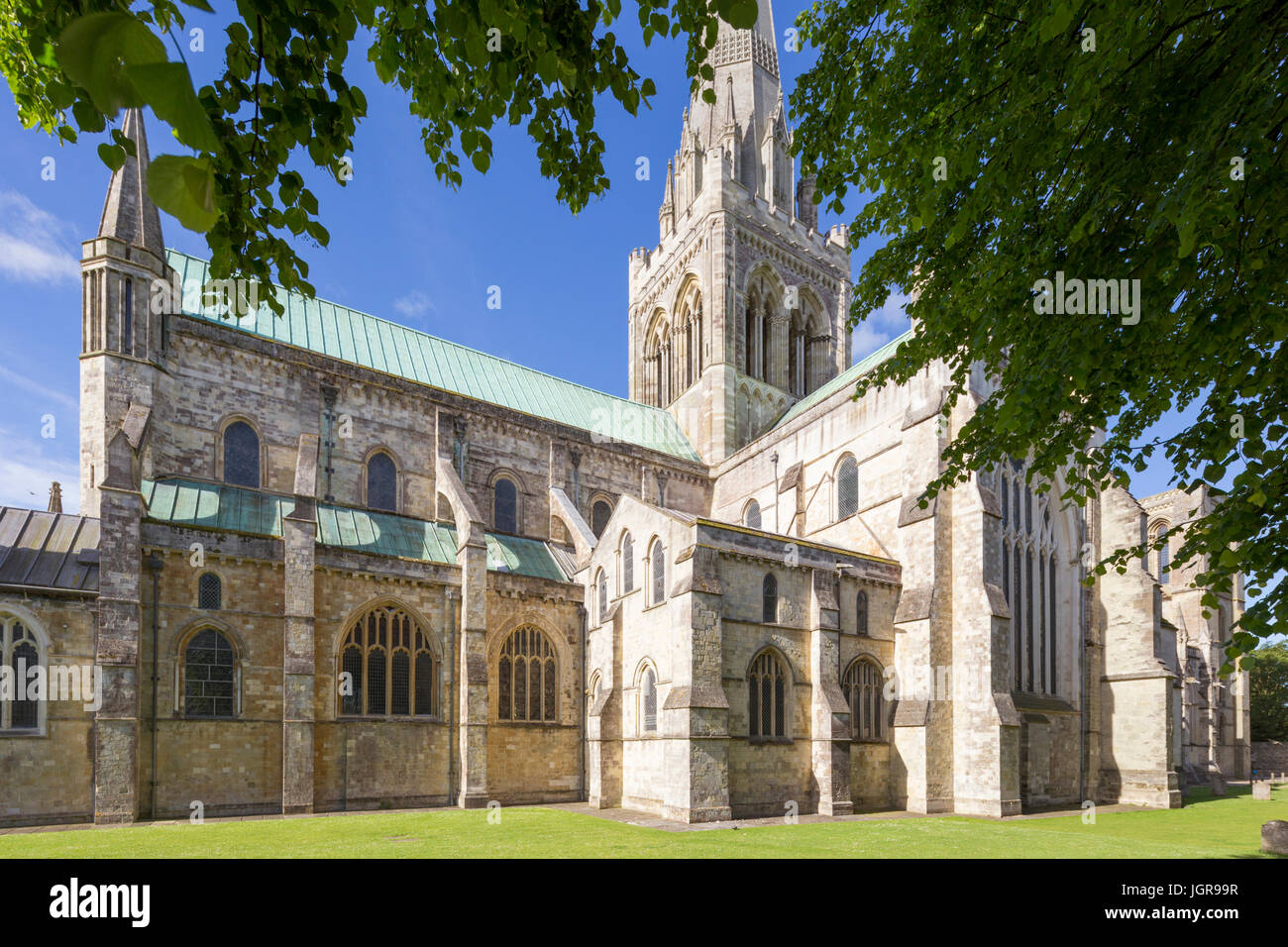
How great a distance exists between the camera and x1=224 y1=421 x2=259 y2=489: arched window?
22328 mm

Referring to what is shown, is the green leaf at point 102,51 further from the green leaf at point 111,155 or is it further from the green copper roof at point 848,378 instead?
the green copper roof at point 848,378

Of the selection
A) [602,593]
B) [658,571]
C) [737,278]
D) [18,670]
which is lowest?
[18,670]

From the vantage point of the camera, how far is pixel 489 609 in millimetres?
22391

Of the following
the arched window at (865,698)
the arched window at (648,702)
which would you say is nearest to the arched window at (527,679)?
the arched window at (648,702)

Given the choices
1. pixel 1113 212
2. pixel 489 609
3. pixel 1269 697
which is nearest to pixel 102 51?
pixel 1113 212

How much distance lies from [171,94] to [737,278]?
116ft

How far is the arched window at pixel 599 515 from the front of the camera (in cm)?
2908

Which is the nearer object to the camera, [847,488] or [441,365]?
[847,488]

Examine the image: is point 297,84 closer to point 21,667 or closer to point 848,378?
point 21,667

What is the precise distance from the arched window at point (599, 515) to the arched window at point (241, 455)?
11.8 meters

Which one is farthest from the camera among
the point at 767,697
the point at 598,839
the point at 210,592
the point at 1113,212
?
the point at 767,697

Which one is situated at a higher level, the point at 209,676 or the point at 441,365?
the point at 441,365
